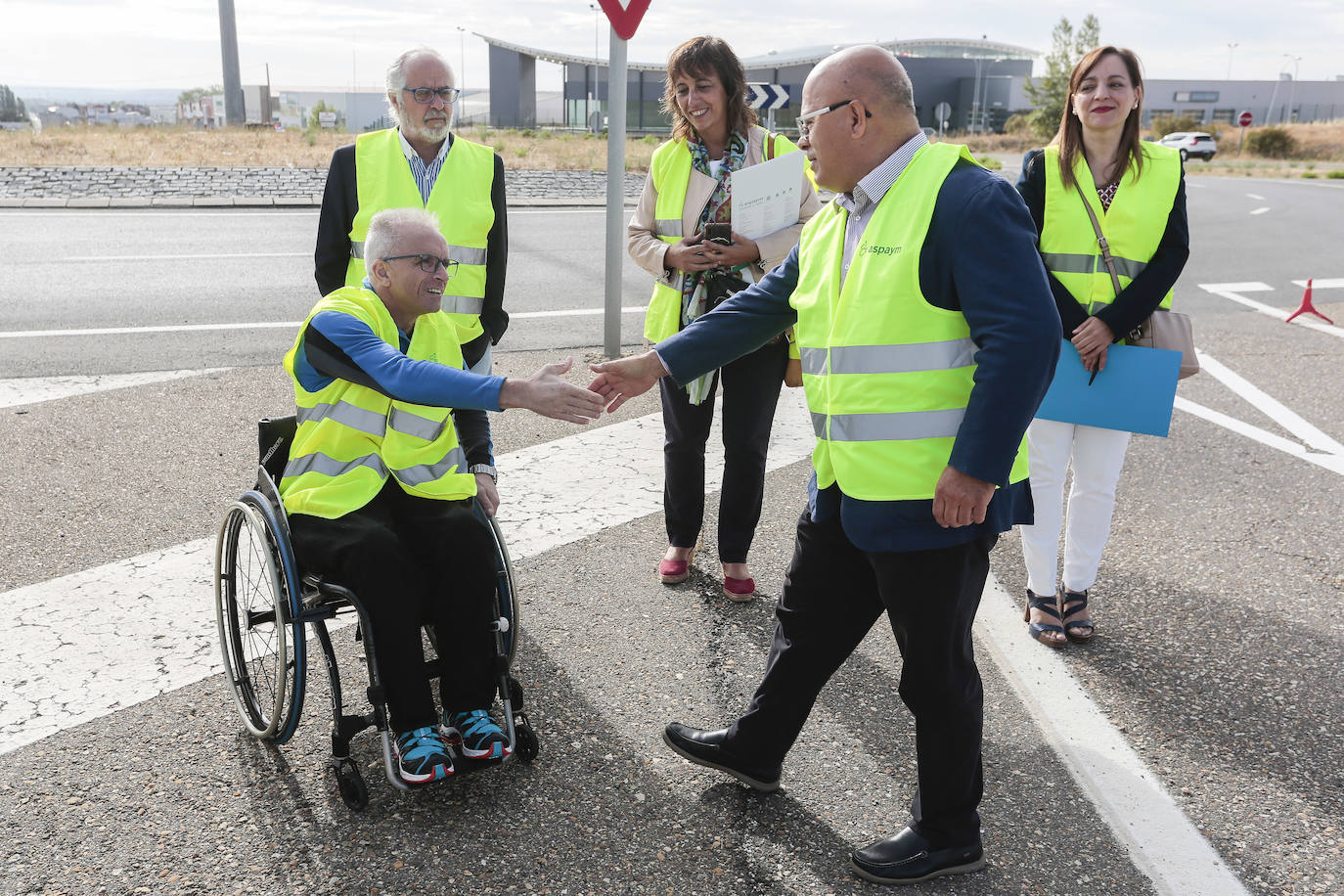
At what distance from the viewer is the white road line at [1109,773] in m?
2.69

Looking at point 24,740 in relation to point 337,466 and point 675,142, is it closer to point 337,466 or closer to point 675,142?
point 337,466

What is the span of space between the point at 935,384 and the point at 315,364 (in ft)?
5.68

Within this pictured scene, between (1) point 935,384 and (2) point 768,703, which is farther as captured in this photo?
(2) point 768,703

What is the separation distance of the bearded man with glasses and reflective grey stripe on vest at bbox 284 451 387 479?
3.16 feet

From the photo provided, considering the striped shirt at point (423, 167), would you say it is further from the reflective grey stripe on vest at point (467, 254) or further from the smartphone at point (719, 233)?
the smartphone at point (719, 233)

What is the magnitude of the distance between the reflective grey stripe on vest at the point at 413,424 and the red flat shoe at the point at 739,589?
1566 mm

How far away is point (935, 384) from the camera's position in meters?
2.38

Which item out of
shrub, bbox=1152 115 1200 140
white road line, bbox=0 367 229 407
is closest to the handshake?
white road line, bbox=0 367 229 407

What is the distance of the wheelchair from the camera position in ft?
9.15

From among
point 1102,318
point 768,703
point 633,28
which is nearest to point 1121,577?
point 1102,318

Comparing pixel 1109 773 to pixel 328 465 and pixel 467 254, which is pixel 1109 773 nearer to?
pixel 328 465

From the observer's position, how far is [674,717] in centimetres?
335

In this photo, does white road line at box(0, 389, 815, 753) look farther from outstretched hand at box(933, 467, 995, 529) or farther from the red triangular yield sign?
the red triangular yield sign

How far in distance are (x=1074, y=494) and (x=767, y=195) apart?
1.62 meters
